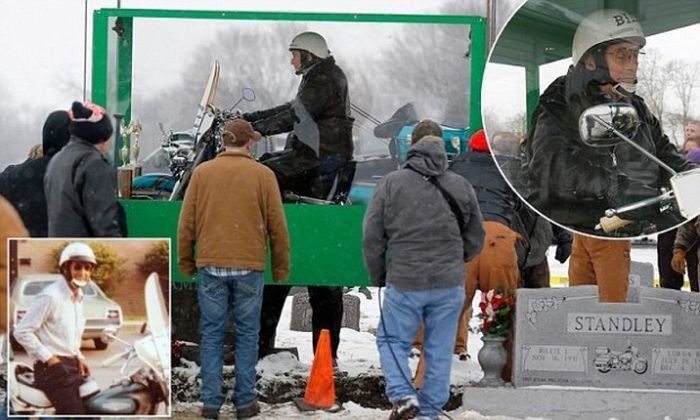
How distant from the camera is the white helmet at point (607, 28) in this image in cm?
680

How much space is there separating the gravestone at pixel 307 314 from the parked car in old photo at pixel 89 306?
4.64 meters

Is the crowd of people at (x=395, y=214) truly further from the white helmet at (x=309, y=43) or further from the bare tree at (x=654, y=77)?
the white helmet at (x=309, y=43)

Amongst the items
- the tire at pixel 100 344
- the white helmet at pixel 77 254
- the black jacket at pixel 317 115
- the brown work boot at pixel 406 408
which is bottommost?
the brown work boot at pixel 406 408

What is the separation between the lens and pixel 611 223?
280 inches

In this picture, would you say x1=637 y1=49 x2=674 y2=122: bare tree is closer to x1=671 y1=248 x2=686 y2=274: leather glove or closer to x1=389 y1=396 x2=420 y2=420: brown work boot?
x1=389 y1=396 x2=420 y2=420: brown work boot

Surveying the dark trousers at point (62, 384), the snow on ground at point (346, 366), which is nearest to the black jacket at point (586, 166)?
the snow on ground at point (346, 366)

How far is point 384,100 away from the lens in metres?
7.80

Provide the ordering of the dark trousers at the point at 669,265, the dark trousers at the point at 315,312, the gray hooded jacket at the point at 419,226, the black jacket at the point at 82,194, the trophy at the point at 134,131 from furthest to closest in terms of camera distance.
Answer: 1. the dark trousers at the point at 669,265
2. the dark trousers at the point at 315,312
3. the trophy at the point at 134,131
4. the gray hooded jacket at the point at 419,226
5. the black jacket at the point at 82,194

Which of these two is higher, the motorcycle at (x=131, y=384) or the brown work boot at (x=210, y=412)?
the motorcycle at (x=131, y=384)

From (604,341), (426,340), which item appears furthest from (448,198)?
(604,341)

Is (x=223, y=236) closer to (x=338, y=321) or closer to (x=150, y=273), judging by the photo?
(x=150, y=273)

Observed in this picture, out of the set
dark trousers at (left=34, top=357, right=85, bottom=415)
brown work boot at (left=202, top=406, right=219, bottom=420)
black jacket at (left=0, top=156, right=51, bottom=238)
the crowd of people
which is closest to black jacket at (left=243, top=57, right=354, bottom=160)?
the crowd of people

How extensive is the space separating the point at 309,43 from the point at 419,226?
72.6 inches

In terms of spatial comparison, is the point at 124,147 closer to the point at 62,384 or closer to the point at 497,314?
the point at 62,384
